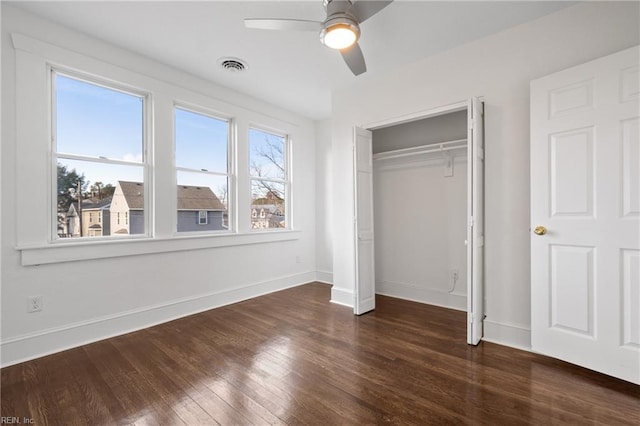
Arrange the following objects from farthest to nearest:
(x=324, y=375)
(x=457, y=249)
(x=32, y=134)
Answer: (x=457, y=249) → (x=32, y=134) → (x=324, y=375)

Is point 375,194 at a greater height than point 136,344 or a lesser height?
greater

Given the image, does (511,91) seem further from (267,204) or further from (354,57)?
(267,204)

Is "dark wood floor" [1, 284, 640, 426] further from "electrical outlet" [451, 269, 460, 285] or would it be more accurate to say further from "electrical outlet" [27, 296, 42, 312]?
"electrical outlet" [451, 269, 460, 285]

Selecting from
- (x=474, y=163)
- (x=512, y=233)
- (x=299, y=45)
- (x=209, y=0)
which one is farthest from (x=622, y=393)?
(x=209, y=0)

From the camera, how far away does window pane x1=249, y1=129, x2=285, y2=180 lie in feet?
14.4

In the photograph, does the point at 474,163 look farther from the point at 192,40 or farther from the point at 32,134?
the point at 32,134

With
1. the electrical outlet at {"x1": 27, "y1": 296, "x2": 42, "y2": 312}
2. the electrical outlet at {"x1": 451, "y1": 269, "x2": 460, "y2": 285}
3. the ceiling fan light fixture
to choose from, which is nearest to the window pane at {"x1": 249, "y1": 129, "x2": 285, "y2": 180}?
the ceiling fan light fixture

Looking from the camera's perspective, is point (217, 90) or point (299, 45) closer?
point (299, 45)

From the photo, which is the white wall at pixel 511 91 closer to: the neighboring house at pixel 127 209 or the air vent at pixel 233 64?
the air vent at pixel 233 64

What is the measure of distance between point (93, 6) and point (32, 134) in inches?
46.0

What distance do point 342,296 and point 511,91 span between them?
290 centimetres


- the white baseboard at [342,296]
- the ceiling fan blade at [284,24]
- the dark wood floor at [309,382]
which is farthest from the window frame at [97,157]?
the white baseboard at [342,296]

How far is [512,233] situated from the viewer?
2.62m

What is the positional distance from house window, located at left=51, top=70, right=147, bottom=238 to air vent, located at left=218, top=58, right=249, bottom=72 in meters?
0.95
